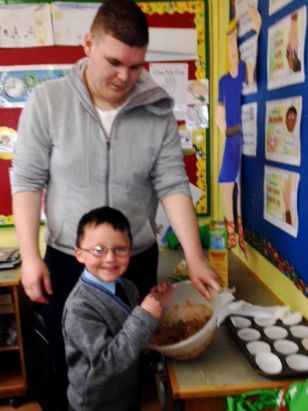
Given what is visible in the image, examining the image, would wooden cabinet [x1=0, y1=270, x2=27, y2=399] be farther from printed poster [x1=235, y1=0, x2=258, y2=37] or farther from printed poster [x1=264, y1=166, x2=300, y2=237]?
printed poster [x1=235, y1=0, x2=258, y2=37]

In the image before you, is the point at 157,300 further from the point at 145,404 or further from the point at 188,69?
the point at 188,69

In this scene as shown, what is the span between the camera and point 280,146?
4.15ft

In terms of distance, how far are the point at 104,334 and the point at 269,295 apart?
0.69m

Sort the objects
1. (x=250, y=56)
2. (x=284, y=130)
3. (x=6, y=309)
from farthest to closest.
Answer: (x=6, y=309) < (x=250, y=56) < (x=284, y=130)

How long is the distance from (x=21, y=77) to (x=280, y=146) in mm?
1220

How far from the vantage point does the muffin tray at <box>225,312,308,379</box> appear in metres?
0.94

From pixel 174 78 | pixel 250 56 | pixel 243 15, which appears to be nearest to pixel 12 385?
pixel 174 78

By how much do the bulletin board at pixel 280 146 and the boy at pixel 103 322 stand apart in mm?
443


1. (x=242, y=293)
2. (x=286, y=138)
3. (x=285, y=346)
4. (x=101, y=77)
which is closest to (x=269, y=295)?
(x=242, y=293)

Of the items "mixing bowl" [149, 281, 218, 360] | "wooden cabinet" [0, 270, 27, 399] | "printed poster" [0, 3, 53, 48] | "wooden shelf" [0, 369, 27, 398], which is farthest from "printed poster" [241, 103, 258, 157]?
"wooden shelf" [0, 369, 27, 398]

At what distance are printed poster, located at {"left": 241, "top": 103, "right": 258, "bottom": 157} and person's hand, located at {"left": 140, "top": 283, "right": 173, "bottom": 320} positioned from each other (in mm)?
708

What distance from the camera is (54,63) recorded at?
1.88 metres

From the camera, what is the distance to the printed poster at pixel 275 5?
1184 mm

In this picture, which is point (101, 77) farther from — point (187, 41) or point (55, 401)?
point (55, 401)
